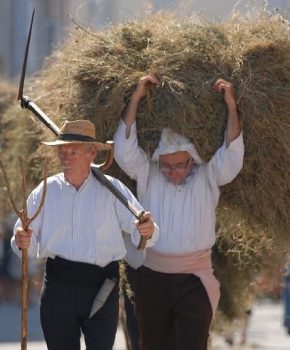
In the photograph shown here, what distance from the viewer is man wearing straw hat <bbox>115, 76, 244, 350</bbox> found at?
6.27m

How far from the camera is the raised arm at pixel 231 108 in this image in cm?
627

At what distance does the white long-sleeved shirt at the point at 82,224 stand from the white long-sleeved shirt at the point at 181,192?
0.41m

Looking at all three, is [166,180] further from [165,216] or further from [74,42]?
[74,42]

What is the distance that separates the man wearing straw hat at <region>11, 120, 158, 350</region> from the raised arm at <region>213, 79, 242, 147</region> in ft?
2.34

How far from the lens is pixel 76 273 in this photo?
5.79 meters

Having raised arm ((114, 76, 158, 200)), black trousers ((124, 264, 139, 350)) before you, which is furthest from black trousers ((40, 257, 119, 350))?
black trousers ((124, 264, 139, 350))

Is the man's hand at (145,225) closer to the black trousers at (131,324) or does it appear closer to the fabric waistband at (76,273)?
the fabric waistband at (76,273)

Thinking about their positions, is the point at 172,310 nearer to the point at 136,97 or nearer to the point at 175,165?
the point at 175,165

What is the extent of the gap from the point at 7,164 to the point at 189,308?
2.64 meters

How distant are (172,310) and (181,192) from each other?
0.59 metres

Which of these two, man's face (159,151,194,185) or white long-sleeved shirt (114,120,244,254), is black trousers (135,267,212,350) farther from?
man's face (159,151,194,185)

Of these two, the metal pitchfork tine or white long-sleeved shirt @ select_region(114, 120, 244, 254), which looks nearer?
the metal pitchfork tine

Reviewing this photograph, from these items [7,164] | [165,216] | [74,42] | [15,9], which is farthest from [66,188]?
[15,9]

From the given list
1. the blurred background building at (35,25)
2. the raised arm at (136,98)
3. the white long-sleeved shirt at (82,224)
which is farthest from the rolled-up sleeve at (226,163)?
the blurred background building at (35,25)
